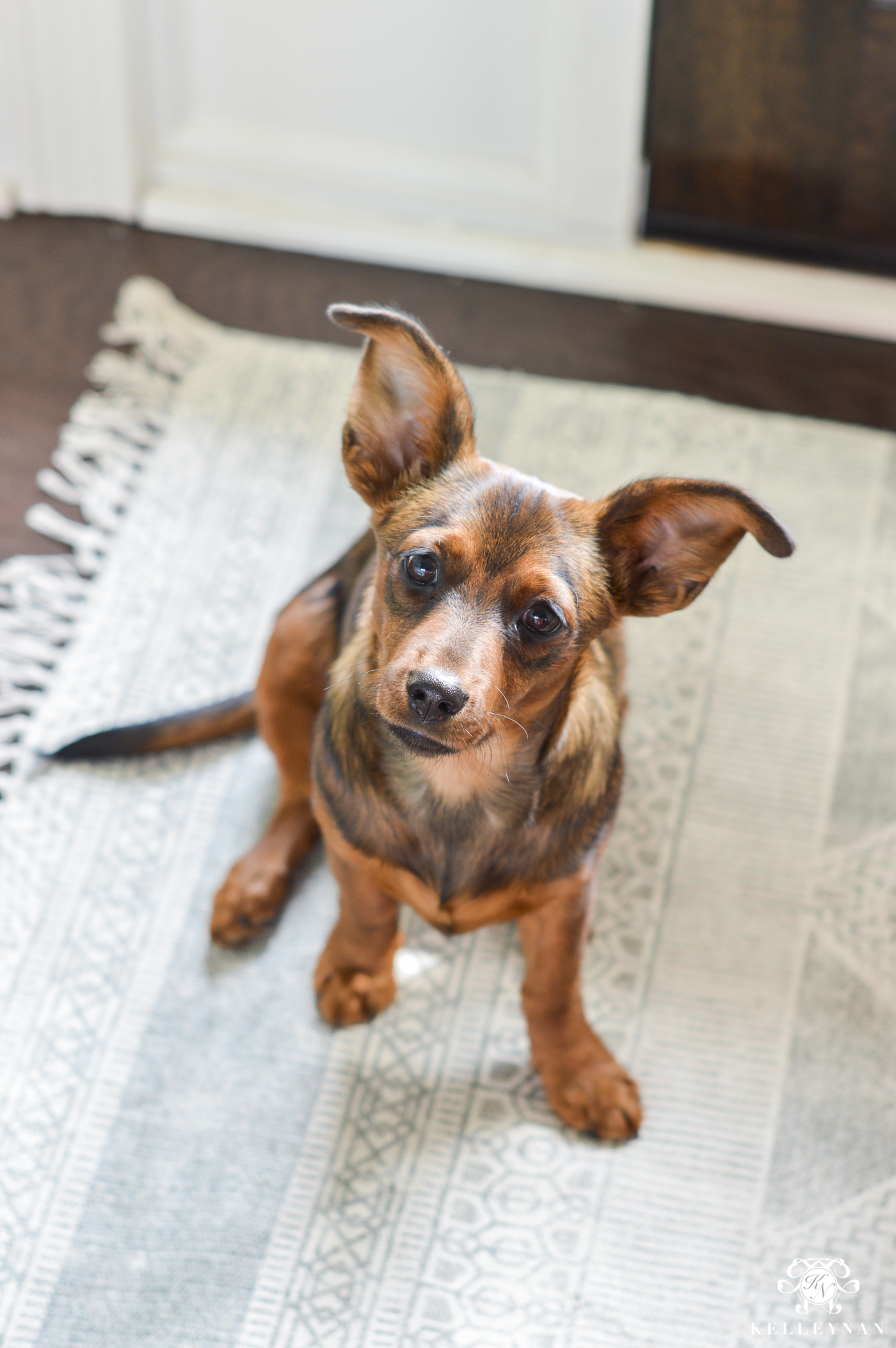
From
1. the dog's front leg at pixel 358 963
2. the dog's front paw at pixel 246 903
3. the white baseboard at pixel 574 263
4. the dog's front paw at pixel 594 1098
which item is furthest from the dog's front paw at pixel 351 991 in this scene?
the white baseboard at pixel 574 263

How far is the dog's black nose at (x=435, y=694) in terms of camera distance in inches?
58.4

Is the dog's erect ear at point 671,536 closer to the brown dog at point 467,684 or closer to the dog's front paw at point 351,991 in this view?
the brown dog at point 467,684

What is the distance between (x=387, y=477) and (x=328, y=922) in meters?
0.83

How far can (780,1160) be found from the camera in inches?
79.6

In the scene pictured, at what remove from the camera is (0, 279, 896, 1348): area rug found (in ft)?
6.28

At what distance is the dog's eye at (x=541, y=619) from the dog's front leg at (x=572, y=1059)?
54 centimetres

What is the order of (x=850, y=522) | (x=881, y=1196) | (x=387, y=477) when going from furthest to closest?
(x=850, y=522) < (x=881, y=1196) < (x=387, y=477)

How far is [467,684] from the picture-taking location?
1.49 metres

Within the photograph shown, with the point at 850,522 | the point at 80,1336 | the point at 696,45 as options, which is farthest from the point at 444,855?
the point at 696,45

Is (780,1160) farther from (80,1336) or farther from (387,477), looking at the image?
(387,477)

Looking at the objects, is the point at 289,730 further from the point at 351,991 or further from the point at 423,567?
the point at 423,567

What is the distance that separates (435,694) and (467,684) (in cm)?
4
